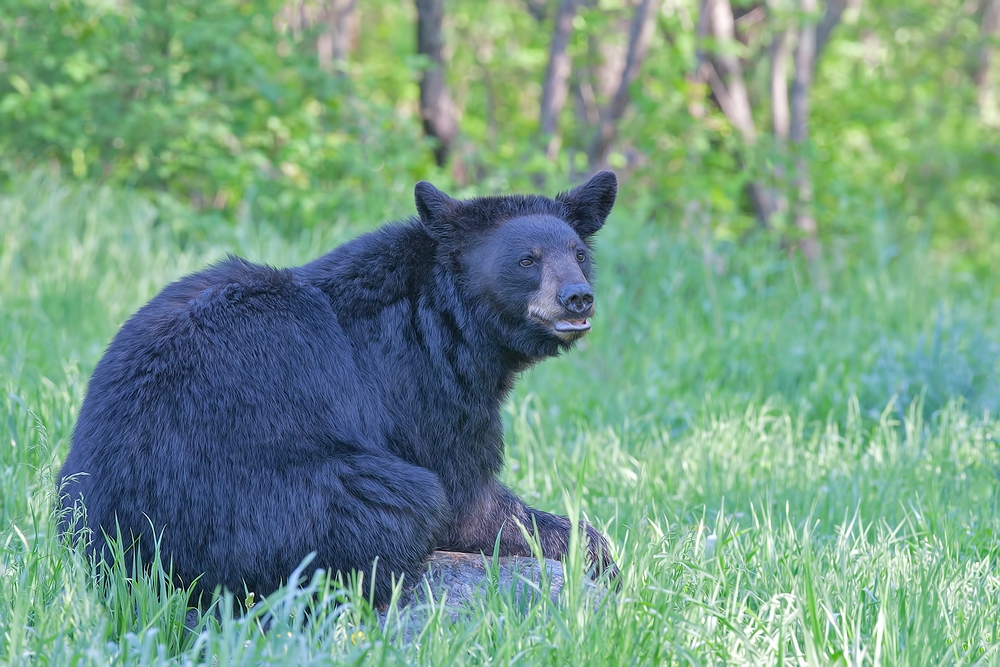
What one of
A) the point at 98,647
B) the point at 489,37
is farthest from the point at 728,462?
the point at 489,37

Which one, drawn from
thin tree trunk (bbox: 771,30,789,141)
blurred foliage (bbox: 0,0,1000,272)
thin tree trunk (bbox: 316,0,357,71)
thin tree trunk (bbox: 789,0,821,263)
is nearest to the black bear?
blurred foliage (bbox: 0,0,1000,272)

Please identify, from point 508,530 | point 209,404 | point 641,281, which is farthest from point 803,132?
point 209,404

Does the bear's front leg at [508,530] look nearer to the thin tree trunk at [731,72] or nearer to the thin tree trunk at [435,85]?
the thin tree trunk at [731,72]

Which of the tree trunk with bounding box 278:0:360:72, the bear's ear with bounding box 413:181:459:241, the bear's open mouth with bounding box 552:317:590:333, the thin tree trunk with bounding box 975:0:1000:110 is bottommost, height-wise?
the bear's open mouth with bounding box 552:317:590:333

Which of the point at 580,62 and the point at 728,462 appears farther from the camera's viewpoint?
the point at 580,62

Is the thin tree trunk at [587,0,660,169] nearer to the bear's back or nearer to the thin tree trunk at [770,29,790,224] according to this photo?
the thin tree trunk at [770,29,790,224]

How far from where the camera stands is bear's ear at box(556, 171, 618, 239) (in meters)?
3.83

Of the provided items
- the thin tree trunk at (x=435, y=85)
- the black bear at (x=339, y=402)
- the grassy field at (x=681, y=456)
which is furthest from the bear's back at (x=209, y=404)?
the thin tree trunk at (x=435, y=85)

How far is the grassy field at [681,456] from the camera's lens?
8.25ft

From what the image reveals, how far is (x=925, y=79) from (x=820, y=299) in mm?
4843

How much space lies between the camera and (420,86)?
976cm

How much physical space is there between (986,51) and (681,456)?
12.1 metres

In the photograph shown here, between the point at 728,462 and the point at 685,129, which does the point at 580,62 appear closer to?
the point at 685,129

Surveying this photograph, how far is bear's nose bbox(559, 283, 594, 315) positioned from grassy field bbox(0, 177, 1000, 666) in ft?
1.93
